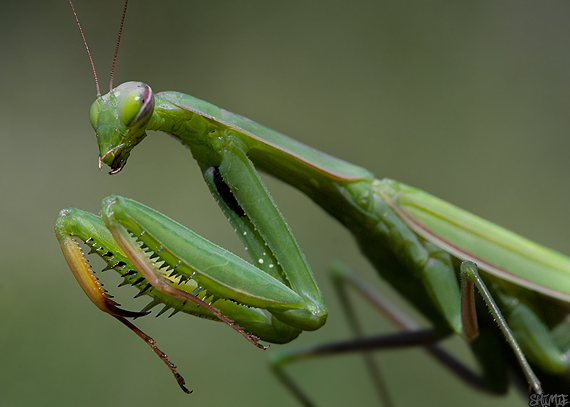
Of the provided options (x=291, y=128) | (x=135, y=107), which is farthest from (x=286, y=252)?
(x=291, y=128)

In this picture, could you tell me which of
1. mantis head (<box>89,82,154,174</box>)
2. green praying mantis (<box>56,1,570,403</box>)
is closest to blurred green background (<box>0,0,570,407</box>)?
green praying mantis (<box>56,1,570,403</box>)

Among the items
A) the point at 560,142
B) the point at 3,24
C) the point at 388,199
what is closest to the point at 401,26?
the point at 560,142

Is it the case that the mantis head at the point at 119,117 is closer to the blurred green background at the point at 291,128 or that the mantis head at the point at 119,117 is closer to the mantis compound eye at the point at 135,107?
the mantis compound eye at the point at 135,107

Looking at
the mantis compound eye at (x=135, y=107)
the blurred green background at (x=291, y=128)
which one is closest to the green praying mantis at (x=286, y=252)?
the mantis compound eye at (x=135, y=107)

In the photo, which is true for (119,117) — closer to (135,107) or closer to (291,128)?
(135,107)

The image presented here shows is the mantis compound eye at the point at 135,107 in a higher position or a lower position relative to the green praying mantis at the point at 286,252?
higher

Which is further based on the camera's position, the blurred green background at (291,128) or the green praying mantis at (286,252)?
the blurred green background at (291,128)
